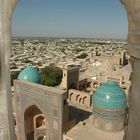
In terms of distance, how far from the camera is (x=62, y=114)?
775 centimetres

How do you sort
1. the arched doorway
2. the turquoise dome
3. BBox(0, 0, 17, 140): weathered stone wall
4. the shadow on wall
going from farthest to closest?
the shadow on wall < the arched doorway < the turquoise dome < BBox(0, 0, 17, 140): weathered stone wall

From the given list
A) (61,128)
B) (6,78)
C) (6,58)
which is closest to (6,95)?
(6,78)

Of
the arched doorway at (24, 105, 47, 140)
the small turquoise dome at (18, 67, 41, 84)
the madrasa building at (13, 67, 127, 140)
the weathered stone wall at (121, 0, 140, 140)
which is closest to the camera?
the weathered stone wall at (121, 0, 140, 140)

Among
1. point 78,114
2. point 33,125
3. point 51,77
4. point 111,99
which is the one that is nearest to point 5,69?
point 111,99

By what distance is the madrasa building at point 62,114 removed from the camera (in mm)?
7953

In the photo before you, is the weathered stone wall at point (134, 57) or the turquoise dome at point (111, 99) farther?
the turquoise dome at point (111, 99)

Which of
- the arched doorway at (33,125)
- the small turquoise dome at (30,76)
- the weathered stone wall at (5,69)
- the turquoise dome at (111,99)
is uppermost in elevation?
the weathered stone wall at (5,69)

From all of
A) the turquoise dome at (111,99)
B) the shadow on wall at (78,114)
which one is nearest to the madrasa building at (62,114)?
the turquoise dome at (111,99)

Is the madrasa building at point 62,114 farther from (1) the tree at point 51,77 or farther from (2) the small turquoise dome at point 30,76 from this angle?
(1) the tree at point 51,77

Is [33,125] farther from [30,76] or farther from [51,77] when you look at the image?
[51,77]

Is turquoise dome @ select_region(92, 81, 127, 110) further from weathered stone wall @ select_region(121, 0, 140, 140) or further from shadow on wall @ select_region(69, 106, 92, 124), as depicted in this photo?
weathered stone wall @ select_region(121, 0, 140, 140)

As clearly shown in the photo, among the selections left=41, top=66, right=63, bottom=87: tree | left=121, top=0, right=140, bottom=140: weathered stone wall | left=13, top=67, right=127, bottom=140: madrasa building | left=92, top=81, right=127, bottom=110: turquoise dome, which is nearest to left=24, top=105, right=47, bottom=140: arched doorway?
left=13, top=67, right=127, bottom=140: madrasa building

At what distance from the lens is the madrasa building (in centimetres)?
795

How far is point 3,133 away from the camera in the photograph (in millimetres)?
1797
